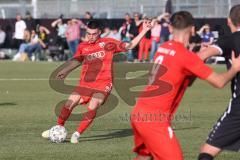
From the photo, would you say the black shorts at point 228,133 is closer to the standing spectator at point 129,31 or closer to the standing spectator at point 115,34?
the standing spectator at point 129,31

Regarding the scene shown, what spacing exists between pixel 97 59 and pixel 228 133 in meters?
5.16

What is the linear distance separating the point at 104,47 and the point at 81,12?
2827 centimetres

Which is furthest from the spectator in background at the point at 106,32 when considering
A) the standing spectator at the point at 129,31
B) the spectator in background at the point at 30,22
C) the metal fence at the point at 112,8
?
the spectator in background at the point at 30,22

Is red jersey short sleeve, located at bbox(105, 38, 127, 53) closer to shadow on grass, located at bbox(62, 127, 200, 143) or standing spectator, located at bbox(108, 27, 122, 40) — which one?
shadow on grass, located at bbox(62, 127, 200, 143)

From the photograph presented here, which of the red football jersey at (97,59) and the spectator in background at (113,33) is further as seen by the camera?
the spectator in background at (113,33)

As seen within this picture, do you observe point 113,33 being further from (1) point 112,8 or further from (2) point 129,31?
(1) point 112,8

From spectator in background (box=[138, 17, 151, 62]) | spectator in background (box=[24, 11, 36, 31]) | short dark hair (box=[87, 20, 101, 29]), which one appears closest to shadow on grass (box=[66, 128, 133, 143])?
short dark hair (box=[87, 20, 101, 29])

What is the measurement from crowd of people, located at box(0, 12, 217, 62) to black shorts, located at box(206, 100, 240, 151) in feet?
85.6

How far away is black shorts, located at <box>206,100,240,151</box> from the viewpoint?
Result: 8.34m

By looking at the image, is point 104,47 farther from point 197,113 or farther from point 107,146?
point 197,113

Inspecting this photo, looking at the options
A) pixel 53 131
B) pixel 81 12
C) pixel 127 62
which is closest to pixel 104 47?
pixel 53 131

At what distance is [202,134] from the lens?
13.4 m

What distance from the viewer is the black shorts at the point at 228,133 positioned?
834cm

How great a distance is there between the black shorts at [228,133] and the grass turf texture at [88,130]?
96.9 inches
